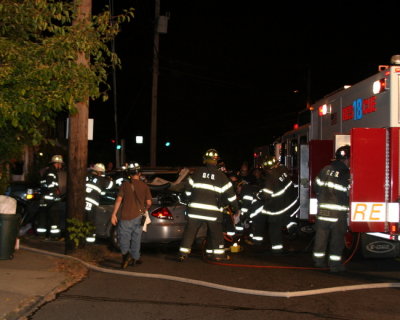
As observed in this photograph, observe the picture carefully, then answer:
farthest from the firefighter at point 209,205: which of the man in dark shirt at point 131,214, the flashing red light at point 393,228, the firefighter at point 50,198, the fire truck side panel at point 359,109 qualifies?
the firefighter at point 50,198

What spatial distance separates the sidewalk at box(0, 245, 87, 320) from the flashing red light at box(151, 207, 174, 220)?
158cm

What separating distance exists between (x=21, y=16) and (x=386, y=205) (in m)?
5.42

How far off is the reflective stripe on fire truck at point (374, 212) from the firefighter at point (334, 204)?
12.3 inches

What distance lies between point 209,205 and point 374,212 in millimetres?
2529

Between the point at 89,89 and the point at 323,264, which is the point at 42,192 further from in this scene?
the point at 323,264

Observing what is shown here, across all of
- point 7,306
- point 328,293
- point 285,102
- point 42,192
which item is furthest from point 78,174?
point 285,102

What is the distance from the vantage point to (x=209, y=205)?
9.38 metres

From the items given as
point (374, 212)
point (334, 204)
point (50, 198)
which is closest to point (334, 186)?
point (334, 204)

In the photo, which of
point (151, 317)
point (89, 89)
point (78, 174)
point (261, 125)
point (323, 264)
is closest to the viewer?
point (151, 317)

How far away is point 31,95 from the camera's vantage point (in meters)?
7.29

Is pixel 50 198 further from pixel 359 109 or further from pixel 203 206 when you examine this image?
pixel 359 109

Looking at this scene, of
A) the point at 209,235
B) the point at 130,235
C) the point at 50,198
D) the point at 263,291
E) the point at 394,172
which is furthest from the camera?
the point at 50,198

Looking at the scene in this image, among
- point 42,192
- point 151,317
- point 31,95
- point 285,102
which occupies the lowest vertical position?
point 151,317

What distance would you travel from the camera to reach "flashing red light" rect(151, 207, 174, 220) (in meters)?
9.93
